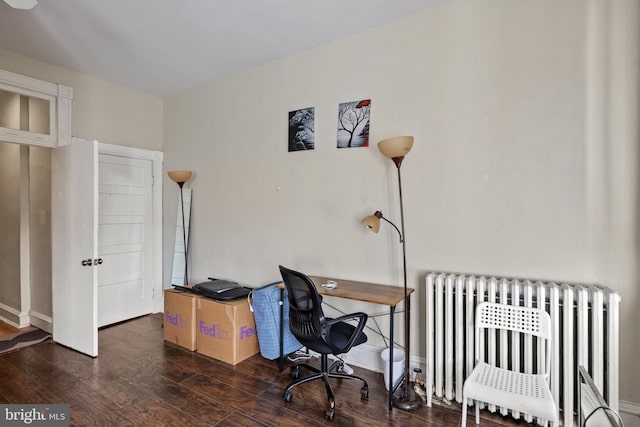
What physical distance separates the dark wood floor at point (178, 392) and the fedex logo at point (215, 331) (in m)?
0.22

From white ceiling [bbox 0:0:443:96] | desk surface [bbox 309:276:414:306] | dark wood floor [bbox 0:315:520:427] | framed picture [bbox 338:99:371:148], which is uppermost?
white ceiling [bbox 0:0:443:96]

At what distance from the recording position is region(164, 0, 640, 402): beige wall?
205 centimetres

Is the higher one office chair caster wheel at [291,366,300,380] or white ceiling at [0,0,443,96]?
white ceiling at [0,0,443,96]

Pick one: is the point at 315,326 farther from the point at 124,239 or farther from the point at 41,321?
the point at 41,321

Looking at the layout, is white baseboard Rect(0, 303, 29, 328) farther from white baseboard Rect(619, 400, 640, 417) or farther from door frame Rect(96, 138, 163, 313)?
white baseboard Rect(619, 400, 640, 417)

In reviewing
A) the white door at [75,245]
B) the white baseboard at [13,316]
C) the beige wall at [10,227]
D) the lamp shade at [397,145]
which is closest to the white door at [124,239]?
the white door at [75,245]

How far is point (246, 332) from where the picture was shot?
3072 millimetres

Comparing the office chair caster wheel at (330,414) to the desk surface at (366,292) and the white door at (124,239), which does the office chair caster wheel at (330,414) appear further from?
the white door at (124,239)

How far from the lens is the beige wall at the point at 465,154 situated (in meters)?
2.05

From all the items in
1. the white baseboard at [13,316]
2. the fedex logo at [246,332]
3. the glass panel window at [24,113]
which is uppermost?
the glass panel window at [24,113]

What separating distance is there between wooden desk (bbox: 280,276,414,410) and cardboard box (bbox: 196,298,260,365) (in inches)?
15.6

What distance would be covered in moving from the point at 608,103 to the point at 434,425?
2311mm

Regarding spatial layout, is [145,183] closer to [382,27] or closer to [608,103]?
[382,27]

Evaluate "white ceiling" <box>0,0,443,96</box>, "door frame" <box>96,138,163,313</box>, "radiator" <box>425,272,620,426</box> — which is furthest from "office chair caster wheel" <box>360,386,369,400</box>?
"door frame" <box>96,138,163,313</box>
